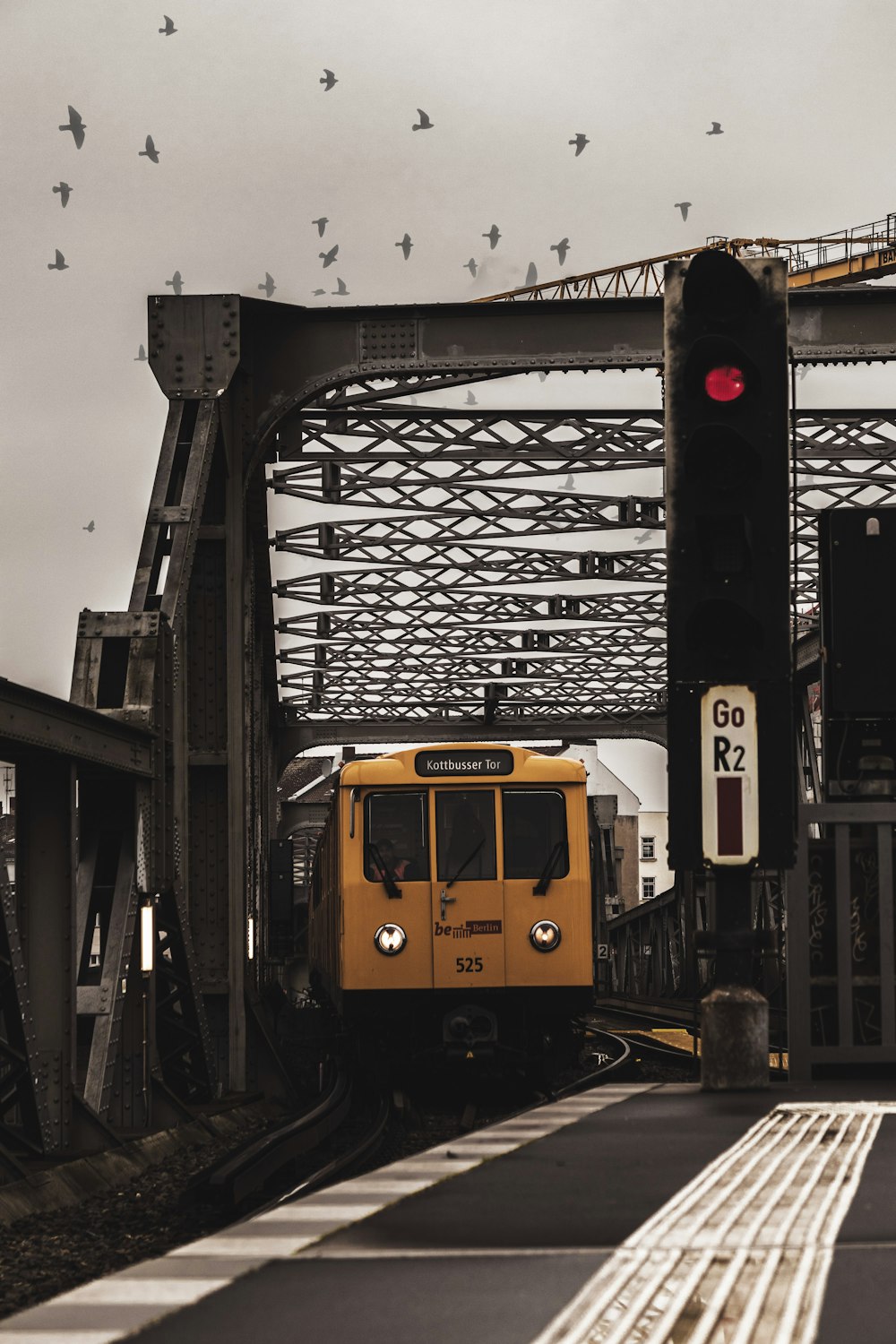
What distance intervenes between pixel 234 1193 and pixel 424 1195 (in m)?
4.14

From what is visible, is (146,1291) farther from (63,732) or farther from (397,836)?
(397,836)

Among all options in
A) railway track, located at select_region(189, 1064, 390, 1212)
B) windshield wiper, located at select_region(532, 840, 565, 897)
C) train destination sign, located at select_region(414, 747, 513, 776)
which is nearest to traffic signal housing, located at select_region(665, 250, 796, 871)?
railway track, located at select_region(189, 1064, 390, 1212)

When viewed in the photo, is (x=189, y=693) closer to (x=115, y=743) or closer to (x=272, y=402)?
(x=272, y=402)

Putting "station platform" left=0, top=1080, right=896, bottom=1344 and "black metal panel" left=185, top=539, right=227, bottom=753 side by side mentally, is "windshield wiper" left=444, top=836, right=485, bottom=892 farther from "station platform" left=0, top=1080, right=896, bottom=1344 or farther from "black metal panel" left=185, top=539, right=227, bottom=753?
"station platform" left=0, top=1080, right=896, bottom=1344

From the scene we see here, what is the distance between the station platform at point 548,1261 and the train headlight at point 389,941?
9.24 m

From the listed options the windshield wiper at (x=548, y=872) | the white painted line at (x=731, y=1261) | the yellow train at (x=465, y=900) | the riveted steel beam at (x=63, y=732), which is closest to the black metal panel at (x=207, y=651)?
the yellow train at (x=465, y=900)

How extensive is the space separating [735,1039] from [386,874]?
7556 millimetres

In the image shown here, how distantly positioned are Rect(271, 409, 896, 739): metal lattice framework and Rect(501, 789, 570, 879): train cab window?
3661 millimetres

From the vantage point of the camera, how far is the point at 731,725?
7422 mm

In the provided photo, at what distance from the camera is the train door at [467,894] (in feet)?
48.4

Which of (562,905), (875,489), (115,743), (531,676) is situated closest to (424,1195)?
(115,743)

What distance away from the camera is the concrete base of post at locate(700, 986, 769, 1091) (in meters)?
7.47

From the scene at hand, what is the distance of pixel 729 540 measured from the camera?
23.9 feet

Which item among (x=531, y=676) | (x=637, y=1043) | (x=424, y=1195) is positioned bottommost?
(x=637, y=1043)
